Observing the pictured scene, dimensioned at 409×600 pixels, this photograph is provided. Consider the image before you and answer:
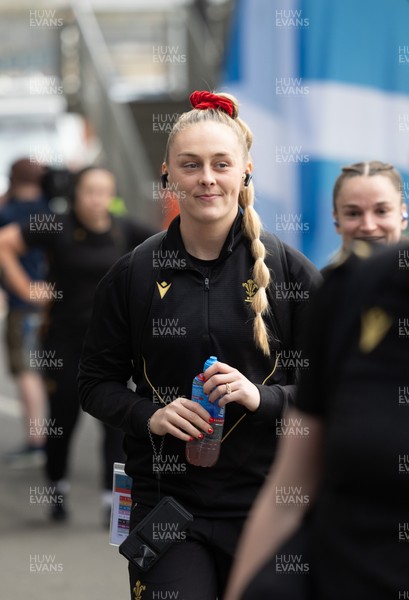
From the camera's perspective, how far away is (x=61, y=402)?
26.0 ft

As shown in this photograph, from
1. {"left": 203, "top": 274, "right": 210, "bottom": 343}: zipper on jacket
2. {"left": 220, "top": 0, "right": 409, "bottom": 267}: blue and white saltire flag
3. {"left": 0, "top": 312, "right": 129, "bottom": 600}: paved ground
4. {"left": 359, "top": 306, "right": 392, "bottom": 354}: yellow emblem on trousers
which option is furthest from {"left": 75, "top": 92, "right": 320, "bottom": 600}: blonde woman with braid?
{"left": 220, "top": 0, "right": 409, "bottom": 267}: blue and white saltire flag

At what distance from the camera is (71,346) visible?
7949 millimetres

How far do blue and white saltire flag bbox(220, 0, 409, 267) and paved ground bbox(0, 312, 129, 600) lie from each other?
199 centimetres

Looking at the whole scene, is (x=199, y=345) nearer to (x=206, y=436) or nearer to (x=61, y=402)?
(x=206, y=436)

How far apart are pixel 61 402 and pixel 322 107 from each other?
7.60ft

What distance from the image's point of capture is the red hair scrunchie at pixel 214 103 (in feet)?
12.9

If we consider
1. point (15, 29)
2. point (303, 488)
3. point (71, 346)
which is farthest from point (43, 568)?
point (15, 29)

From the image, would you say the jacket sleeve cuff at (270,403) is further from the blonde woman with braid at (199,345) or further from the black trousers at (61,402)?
the black trousers at (61,402)

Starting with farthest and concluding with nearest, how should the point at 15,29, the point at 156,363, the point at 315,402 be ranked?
the point at 15,29 < the point at 156,363 < the point at 315,402

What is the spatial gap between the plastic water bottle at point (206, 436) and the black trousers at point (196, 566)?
0.17 meters

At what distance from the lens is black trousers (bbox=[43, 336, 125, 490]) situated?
7.90 meters

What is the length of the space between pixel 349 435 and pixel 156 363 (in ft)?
5.65

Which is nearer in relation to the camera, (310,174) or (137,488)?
(137,488)

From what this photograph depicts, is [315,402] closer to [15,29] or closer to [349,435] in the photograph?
[349,435]
